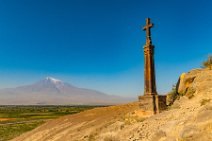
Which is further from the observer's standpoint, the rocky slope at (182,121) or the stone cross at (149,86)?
the stone cross at (149,86)

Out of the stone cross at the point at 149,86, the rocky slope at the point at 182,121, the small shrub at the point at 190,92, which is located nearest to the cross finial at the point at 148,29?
the stone cross at the point at 149,86

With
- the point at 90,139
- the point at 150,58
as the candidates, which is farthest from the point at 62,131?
the point at 150,58

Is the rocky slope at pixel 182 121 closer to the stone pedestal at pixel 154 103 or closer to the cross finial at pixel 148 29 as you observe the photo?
the stone pedestal at pixel 154 103

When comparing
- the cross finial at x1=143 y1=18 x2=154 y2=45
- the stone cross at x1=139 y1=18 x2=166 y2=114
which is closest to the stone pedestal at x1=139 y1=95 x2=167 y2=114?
the stone cross at x1=139 y1=18 x2=166 y2=114

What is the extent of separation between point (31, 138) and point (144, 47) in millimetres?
14191

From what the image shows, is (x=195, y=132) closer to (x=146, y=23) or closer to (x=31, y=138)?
(x=146, y=23)

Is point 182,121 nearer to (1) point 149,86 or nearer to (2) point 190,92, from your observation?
(2) point 190,92

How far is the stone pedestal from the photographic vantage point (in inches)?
651

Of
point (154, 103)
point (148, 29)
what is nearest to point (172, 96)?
point (154, 103)

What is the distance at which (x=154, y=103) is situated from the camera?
16.8 m

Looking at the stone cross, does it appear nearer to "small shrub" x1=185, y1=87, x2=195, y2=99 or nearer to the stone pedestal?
the stone pedestal

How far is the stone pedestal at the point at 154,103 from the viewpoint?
16.5 metres

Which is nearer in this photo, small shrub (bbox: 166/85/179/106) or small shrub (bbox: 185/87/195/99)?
small shrub (bbox: 185/87/195/99)

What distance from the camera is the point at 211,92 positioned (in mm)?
13086
